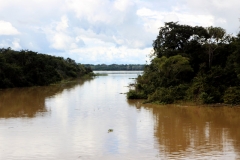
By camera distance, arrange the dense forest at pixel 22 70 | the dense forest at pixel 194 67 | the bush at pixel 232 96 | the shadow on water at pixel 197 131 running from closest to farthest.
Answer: the shadow on water at pixel 197 131
the bush at pixel 232 96
the dense forest at pixel 194 67
the dense forest at pixel 22 70

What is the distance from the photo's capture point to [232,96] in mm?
23906

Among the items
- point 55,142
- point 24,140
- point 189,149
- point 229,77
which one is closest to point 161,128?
point 189,149

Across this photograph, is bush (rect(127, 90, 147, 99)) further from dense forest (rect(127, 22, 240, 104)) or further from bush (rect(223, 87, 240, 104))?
bush (rect(223, 87, 240, 104))

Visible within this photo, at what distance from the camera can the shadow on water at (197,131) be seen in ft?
39.6

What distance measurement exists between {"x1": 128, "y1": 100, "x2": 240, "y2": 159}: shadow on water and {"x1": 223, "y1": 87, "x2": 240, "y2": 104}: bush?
94 cm

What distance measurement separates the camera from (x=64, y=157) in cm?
1127

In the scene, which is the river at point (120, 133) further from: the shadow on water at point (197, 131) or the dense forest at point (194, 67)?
the dense forest at point (194, 67)

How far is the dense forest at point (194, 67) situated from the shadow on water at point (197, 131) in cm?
188

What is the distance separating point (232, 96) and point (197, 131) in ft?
31.5

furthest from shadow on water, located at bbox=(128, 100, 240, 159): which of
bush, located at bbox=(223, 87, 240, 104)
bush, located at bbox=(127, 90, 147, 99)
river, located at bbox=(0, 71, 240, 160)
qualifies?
bush, located at bbox=(127, 90, 147, 99)

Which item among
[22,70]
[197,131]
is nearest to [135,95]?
[197,131]

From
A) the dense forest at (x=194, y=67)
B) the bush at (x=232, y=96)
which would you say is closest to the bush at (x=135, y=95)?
the dense forest at (x=194, y=67)

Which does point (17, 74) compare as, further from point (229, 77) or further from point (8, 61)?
point (229, 77)

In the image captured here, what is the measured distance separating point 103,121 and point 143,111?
4.91 meters
